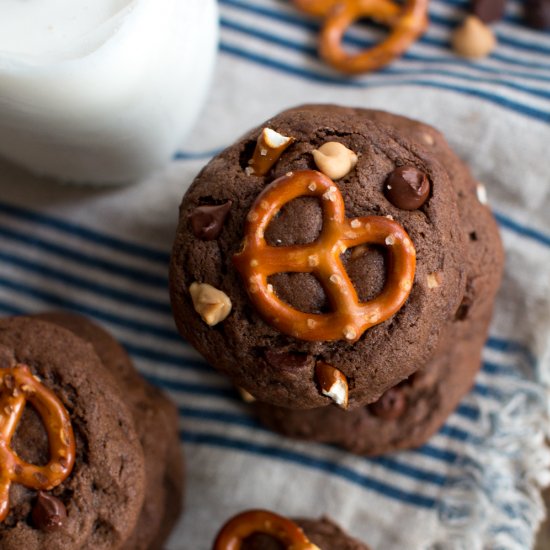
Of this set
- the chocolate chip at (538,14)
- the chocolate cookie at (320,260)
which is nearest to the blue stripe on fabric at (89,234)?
the chocolate cookie at (320,260)

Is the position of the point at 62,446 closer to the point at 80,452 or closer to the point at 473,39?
the point at 80,452

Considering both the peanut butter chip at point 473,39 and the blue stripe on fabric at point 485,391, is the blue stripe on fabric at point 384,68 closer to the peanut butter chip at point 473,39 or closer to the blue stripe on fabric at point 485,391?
the peanut butter chip at point 473,39

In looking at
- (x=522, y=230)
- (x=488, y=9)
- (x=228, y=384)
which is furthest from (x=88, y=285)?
(x=488, y=9)

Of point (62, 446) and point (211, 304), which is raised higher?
point (211, 304)

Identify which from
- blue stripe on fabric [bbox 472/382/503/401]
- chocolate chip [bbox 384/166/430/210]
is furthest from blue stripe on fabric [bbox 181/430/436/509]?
chocolate chip [bbox 384/166/430/210]

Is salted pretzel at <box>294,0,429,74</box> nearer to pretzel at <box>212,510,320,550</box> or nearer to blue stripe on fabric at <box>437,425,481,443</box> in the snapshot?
blue stripe on fabric at <box>437,425,481,443</box>

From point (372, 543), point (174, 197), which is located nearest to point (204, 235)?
point (174, 197)
